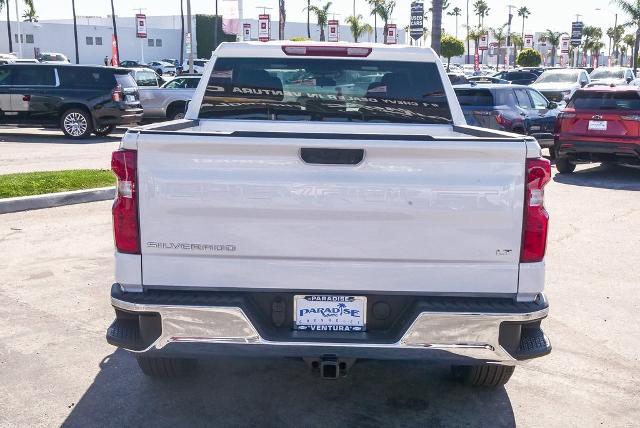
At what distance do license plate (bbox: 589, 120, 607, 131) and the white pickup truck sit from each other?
412 inches

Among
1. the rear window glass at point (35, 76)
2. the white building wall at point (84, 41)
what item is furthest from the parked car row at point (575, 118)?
the white building wall at point (84, 41)

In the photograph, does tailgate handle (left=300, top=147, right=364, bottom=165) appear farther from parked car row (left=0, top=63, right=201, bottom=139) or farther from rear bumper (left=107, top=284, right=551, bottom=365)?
parked car row (left=0, top=63, right=201, bottom=139)

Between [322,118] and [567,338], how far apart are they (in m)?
2.37

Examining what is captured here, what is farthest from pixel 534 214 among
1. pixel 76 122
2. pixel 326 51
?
pixel 76 122

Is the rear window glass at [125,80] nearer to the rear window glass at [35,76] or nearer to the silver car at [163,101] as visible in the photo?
the rear window glass at [35,76]

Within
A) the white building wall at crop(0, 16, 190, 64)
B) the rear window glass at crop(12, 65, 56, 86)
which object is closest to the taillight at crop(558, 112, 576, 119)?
the rear window glass at crop(12, 65, 56, 86)

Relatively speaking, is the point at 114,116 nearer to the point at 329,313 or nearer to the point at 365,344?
the point at 329,313

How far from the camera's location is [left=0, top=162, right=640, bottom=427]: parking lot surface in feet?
13.1

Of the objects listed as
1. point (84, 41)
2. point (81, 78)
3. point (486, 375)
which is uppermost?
point (84, 41)

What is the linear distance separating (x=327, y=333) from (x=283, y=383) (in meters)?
1.07

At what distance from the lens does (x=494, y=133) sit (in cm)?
450

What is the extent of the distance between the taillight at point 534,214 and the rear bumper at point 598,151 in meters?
10.4

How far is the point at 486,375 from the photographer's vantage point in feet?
13.8

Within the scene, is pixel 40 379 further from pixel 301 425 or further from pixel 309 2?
pixel 309 2
